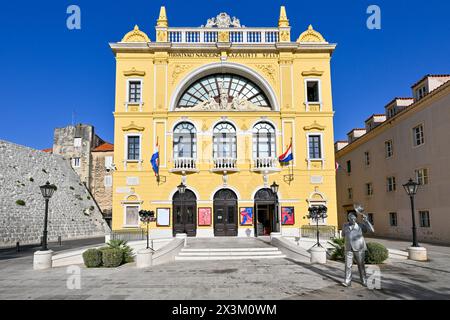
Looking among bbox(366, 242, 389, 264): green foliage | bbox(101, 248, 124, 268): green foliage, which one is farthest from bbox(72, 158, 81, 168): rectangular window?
bbox(366, 242, 389, 264): green foliage

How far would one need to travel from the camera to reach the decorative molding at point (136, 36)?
25.5m

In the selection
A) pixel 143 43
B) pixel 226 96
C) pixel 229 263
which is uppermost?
pixel 143 43

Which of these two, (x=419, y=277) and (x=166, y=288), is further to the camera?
(x=419, y=277)

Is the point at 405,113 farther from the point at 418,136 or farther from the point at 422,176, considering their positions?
the point at 422,176

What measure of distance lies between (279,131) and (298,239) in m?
8.99

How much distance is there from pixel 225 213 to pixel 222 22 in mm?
15374

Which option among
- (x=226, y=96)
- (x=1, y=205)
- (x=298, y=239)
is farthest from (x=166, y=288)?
(x=1, y=205)

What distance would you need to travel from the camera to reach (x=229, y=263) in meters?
14.1

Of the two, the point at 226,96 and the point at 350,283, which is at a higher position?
the point at 226,96

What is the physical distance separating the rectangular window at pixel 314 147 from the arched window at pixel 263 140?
9.41 ft

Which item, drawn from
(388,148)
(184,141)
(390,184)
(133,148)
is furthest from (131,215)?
(388,148)

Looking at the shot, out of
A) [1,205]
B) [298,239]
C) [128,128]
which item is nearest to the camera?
[298,239]
